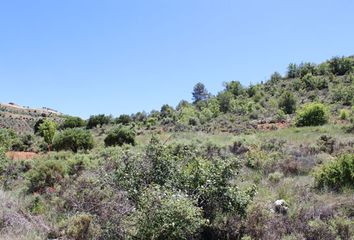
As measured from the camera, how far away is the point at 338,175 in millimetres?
10602

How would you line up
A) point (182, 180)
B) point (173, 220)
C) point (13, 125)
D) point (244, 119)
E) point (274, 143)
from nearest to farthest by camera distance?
point (173, 220) < point (182, 180) < point (274, 143) < point (244, 119) < point (13, 125)

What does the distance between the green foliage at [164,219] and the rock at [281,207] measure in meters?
2.62

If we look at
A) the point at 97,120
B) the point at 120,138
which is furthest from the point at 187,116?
the point at 120,138

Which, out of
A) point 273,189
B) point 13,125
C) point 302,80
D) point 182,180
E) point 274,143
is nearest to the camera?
point 182,180

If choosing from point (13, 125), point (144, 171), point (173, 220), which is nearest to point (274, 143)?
point (144, 171)

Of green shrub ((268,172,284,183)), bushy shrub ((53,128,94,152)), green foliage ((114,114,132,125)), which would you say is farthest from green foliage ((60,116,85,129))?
green shrub ((268,172,284,183))

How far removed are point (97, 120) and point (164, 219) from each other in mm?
41726

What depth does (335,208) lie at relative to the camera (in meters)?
8.68

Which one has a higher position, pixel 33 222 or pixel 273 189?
pixel 273 189

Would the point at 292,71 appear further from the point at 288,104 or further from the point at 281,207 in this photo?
the point at 281,207

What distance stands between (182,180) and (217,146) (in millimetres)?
11316

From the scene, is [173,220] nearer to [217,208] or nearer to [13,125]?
[217,208]

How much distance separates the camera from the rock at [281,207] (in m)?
8.86

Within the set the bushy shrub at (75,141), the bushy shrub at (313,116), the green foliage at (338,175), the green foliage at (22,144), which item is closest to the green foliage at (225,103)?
the bushy shrub at (313,116)
